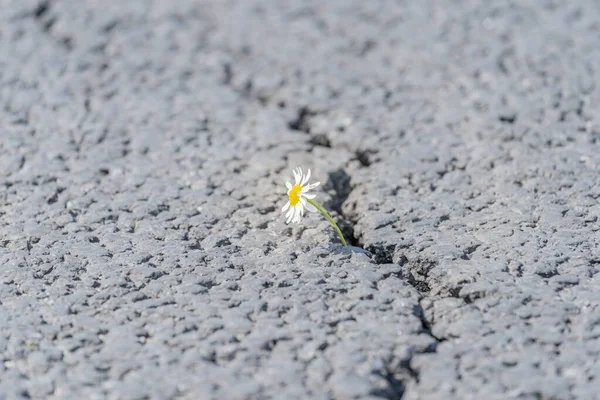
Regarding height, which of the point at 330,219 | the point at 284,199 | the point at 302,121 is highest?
the point at 302,121

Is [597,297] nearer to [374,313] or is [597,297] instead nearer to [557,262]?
[557,262]

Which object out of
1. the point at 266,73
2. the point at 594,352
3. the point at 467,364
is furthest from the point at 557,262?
the point at 266,73

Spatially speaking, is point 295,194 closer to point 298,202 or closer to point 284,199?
point 298,202

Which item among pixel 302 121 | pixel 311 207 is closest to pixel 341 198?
pixel 311 207

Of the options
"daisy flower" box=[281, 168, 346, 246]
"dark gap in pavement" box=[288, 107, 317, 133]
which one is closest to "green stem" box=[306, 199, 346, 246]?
"daisy flower" box=[281, 168, 346, 246]

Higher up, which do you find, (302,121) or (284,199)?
(302,121)

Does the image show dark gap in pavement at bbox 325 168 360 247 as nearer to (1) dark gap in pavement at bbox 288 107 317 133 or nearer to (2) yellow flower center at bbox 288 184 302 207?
(2) yellow flower center at bbox 288 184 302 207
